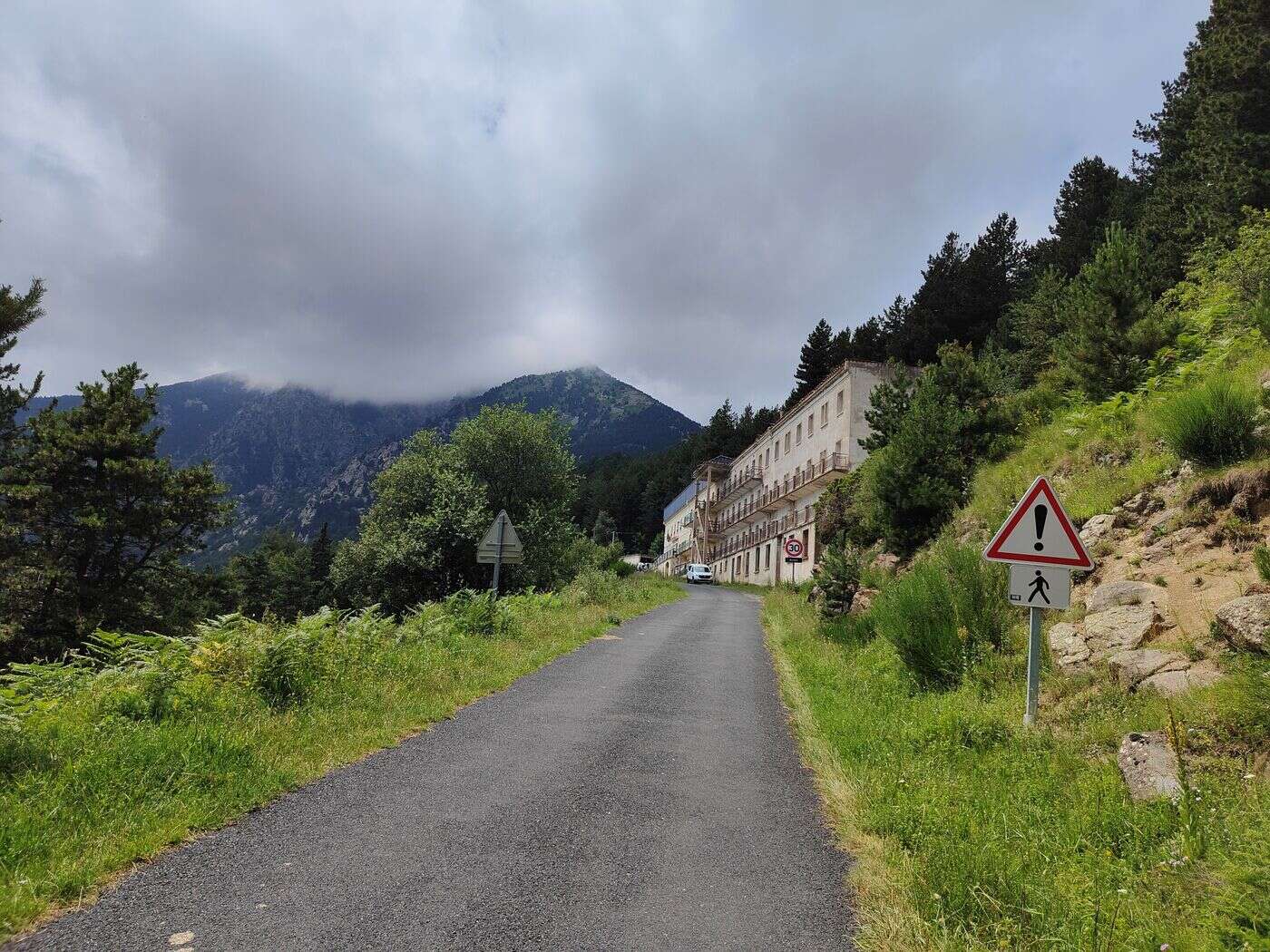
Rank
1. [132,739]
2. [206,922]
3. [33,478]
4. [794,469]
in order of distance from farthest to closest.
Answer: [794,469] < [33,478] < [132,739] < [206,922]

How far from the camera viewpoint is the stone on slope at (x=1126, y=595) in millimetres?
6895

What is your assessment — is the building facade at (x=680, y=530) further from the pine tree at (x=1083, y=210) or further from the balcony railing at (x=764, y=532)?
the pine tree at (x=1083, y=210)

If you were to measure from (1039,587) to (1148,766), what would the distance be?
186 centimetres

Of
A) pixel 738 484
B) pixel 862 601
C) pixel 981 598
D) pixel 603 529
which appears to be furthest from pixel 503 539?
pixel 603 529

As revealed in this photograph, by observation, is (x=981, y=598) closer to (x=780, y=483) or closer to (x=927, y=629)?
(x=927, y=629)

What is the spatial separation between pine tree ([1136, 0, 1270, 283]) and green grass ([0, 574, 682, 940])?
2666 cm

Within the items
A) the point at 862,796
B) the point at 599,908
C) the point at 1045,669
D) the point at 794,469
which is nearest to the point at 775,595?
the point at 794,469

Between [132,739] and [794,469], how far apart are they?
150 feet

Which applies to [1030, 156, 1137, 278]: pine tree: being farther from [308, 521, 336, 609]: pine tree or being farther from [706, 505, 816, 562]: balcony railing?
[308, 521, 336, 609]: pine tree

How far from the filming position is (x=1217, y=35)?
2525 cm

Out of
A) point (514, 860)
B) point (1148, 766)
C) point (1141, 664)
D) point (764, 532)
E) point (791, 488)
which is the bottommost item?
point (514, 860)

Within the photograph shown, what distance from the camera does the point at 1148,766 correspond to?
4.59 meters

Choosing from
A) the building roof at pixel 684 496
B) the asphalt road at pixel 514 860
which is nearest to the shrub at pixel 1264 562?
the asphalt road at pixel 514 860

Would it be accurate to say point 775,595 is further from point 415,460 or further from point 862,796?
point 862,796
